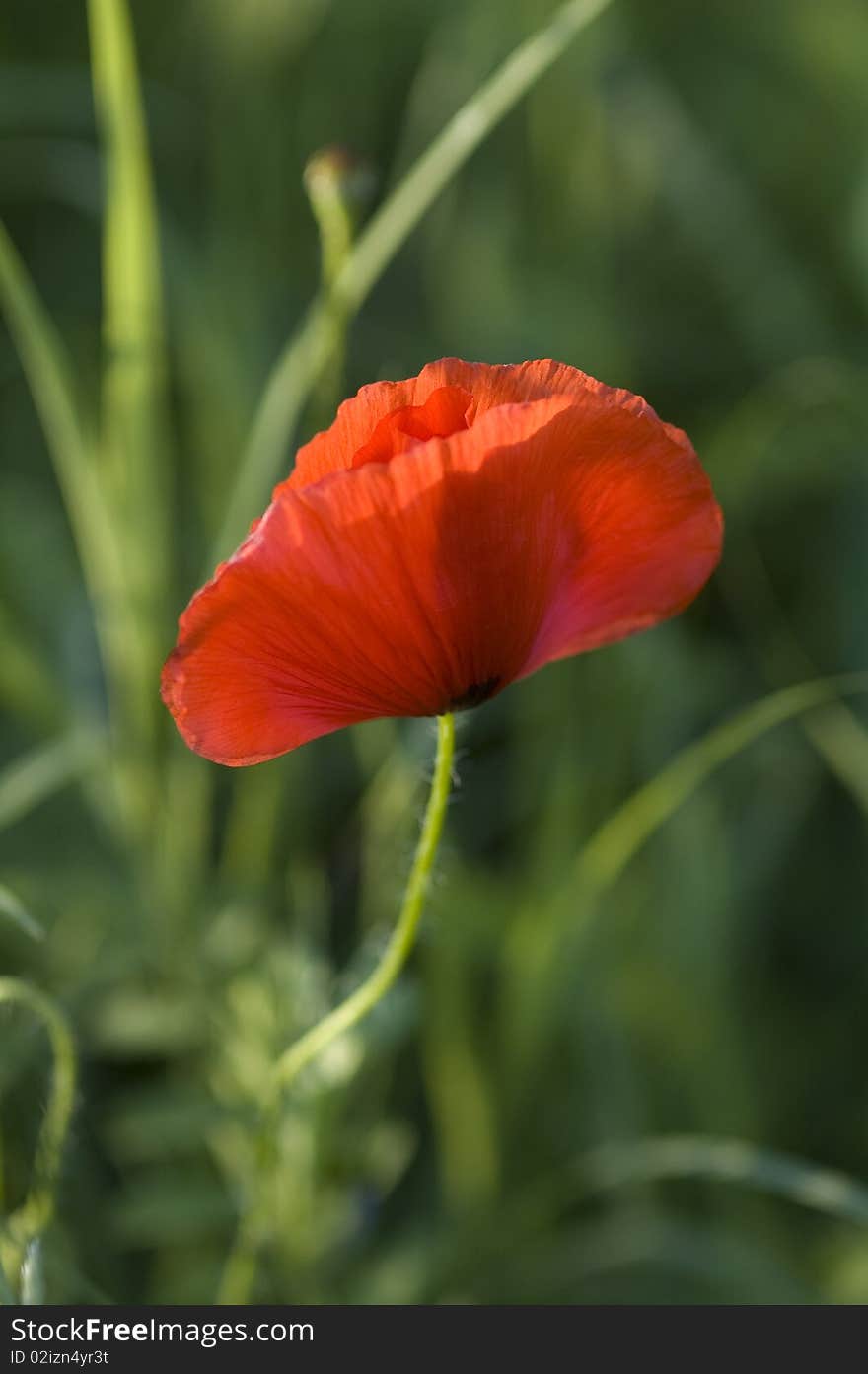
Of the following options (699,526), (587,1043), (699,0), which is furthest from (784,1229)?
(699,0)

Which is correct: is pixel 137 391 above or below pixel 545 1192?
above

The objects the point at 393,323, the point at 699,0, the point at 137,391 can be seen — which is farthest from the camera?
the point at 699,0

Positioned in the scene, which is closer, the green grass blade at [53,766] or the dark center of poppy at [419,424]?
the dark center of poppy at [419,424]

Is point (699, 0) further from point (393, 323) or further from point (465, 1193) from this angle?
point (465, 1193)

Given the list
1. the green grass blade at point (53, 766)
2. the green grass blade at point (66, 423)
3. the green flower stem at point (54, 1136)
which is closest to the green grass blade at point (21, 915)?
the green flower stem at point (54, 1136)

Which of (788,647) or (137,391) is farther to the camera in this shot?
(788,647)

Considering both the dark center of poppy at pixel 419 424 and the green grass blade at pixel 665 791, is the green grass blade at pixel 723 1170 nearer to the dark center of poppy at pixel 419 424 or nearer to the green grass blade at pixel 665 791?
the green grass blade at pixel 665 791

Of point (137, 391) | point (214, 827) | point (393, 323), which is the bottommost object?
point (214, 827)

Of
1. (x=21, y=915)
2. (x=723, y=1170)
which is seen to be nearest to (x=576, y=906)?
(x=723, y=1170)

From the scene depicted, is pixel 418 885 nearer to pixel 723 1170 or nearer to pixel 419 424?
pixel 419 424
